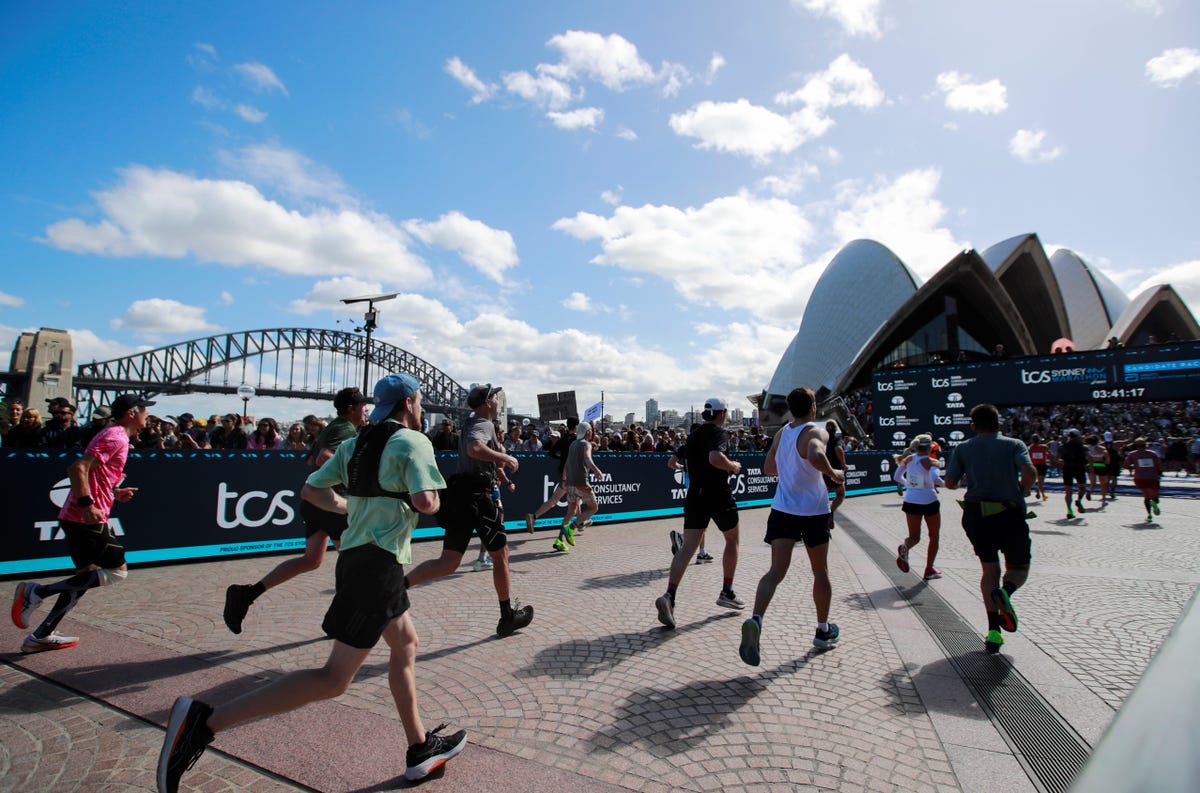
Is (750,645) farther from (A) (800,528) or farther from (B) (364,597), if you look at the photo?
(B) (364,597)

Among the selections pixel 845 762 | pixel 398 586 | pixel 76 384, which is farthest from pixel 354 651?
pixel 76 384

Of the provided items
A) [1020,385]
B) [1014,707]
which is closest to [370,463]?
[1014,707]

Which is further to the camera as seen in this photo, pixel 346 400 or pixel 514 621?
pixel 346 400

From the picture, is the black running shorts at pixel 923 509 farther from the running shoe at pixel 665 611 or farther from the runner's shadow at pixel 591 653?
the running shoe at pixel 665 611

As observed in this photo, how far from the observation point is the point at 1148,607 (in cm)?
566

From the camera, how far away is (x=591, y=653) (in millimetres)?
4426

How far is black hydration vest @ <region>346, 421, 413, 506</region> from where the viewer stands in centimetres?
294

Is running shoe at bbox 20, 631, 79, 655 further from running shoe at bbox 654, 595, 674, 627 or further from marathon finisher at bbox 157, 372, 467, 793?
running shoe at bbox 654, 595, 674, 627

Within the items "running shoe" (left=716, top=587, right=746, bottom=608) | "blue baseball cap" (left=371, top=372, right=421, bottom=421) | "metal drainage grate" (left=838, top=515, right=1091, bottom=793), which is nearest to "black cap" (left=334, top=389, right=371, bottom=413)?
"blue baseball cap" (left=371, top=372, right=421, bottom=421)

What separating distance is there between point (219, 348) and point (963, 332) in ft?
368

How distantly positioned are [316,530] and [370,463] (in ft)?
7.42

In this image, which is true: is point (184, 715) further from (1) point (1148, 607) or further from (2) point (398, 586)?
(1) point (1148, 607)

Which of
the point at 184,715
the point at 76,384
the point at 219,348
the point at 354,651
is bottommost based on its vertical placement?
the point at 184,715

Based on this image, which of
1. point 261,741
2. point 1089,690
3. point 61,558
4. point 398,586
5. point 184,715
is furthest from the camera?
point 61,558
